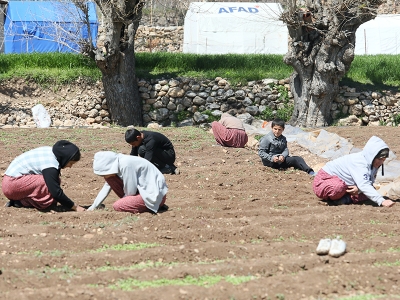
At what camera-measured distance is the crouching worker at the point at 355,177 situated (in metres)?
7.89

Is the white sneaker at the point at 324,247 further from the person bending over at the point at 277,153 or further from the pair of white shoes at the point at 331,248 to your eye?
the person bending over at the point at 277,153

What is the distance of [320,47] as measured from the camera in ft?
56.0

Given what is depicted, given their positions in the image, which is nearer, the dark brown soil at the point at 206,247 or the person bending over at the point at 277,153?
the dark brown soil at the point at 206,247

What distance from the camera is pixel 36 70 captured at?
19812mm

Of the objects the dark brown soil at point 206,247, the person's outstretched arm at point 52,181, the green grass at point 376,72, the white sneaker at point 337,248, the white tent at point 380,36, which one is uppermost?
the white tent at point 380,36

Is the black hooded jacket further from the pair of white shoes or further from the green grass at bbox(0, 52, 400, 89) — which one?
the green grass at bbox(0, 52, 400, 89)

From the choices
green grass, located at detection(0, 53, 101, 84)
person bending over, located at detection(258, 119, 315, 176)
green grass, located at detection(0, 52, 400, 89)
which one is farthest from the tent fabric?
person bending over, located at detection(258, 119, 315, 176)

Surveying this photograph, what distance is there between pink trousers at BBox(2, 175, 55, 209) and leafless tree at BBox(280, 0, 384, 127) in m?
10.1

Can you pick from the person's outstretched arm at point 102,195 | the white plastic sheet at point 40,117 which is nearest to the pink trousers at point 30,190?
the person's outstretched arm at point 102,195

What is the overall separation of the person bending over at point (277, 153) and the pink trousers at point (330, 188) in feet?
6.80

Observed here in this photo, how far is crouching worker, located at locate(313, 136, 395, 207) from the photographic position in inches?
311

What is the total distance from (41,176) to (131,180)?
3.32 feet

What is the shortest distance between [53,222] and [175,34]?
1936 centimetres

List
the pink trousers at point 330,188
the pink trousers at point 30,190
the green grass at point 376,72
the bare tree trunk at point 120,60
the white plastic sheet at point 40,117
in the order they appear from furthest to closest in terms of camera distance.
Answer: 1. the green grass at point 376,72
2. the white plastic sheet at point 40,117
3. the bare tree trunk at point 120,60
4. the pink trousers at point 330,188
5. the pink trousers at point 30,190
